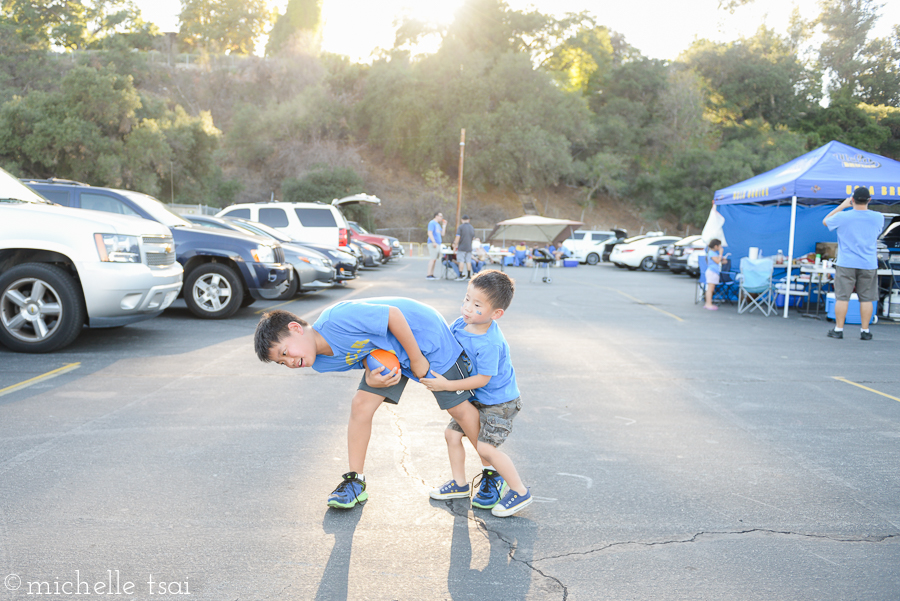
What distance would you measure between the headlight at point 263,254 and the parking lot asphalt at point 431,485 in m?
2.86

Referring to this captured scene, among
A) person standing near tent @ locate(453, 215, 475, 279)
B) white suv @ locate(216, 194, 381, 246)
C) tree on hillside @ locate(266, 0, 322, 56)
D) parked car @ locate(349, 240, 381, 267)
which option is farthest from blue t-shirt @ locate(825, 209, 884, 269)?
tree on hillside @ locate(266, 0, 322, 56)

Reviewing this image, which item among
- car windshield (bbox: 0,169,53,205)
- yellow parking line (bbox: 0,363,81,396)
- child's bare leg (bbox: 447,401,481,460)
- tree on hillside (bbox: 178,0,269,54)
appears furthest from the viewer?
tree on hillside (bbox: 178,0,269,54)

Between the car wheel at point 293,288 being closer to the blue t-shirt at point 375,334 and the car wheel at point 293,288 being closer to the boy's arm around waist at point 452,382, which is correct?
the blue t-shirt at point 375,334

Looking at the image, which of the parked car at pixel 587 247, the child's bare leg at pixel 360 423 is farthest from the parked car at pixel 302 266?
the parked car at pixel 587 247

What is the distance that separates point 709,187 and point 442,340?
4709cm

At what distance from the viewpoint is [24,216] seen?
6758 mm

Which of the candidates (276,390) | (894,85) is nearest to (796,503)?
(276,390)

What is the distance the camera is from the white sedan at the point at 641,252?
88.9 ft

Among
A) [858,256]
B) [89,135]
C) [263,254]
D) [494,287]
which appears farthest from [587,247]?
[494,287]

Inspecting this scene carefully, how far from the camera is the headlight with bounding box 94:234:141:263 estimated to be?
272 inches

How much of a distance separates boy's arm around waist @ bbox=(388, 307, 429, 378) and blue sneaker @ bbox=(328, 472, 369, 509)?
73cm

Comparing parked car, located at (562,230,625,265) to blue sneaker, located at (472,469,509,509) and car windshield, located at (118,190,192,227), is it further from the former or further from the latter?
blue sneaker, located at (472,469,509,509)

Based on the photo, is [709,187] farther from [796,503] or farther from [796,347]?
[796,503]

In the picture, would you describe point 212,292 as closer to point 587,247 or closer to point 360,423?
point 360,423
